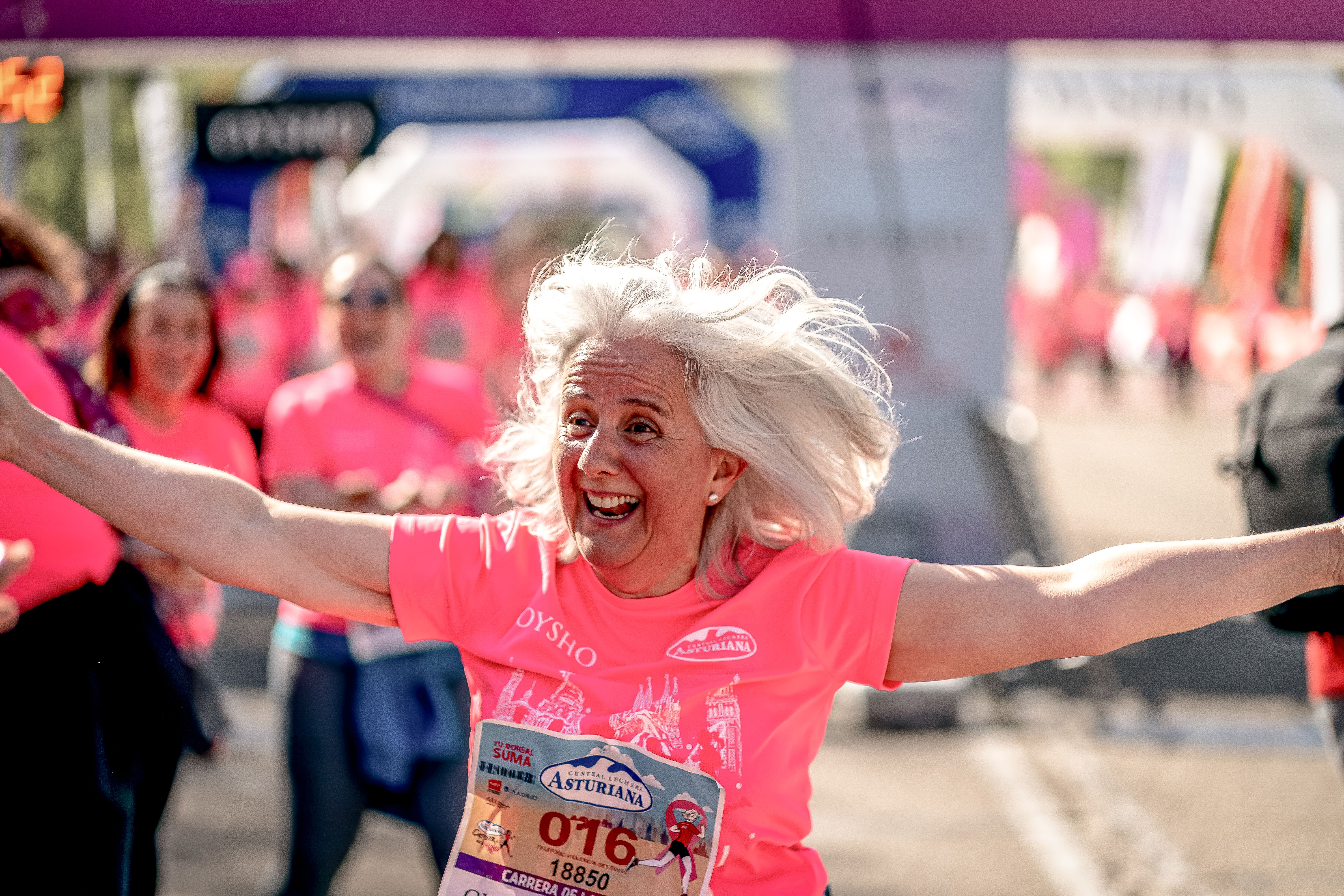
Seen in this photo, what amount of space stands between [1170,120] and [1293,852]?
4.34m

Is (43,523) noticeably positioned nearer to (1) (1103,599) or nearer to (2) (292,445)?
(2) (292,445)

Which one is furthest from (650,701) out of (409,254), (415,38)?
(409,254)

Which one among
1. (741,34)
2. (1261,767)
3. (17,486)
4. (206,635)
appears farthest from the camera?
(1261,767)

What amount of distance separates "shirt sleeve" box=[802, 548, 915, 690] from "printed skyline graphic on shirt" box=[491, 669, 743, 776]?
16 cm

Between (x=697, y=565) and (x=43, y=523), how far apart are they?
3.97 feet

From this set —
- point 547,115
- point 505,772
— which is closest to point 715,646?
point 505,772

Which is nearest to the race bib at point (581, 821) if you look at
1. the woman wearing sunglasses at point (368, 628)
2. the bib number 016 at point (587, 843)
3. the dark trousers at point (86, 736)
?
the bib number 016 at point (587, 843)

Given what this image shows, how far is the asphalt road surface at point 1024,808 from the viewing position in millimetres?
4289

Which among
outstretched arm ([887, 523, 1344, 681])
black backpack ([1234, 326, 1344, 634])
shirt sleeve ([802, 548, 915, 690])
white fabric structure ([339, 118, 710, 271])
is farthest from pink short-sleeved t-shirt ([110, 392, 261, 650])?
white fabric structure ([339, 118, 710, 271])

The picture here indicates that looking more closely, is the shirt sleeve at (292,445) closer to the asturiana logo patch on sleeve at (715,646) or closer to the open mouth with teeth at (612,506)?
the open mouth with teeth at (612,506)

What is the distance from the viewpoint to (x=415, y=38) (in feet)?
13.3

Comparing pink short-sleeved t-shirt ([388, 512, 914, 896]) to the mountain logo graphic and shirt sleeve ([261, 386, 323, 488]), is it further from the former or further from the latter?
shirt sleeve ([261, 386, 323, 488])

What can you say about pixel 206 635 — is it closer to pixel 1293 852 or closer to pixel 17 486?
pixel 17 486

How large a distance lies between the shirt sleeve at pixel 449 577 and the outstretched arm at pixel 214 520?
3cm
